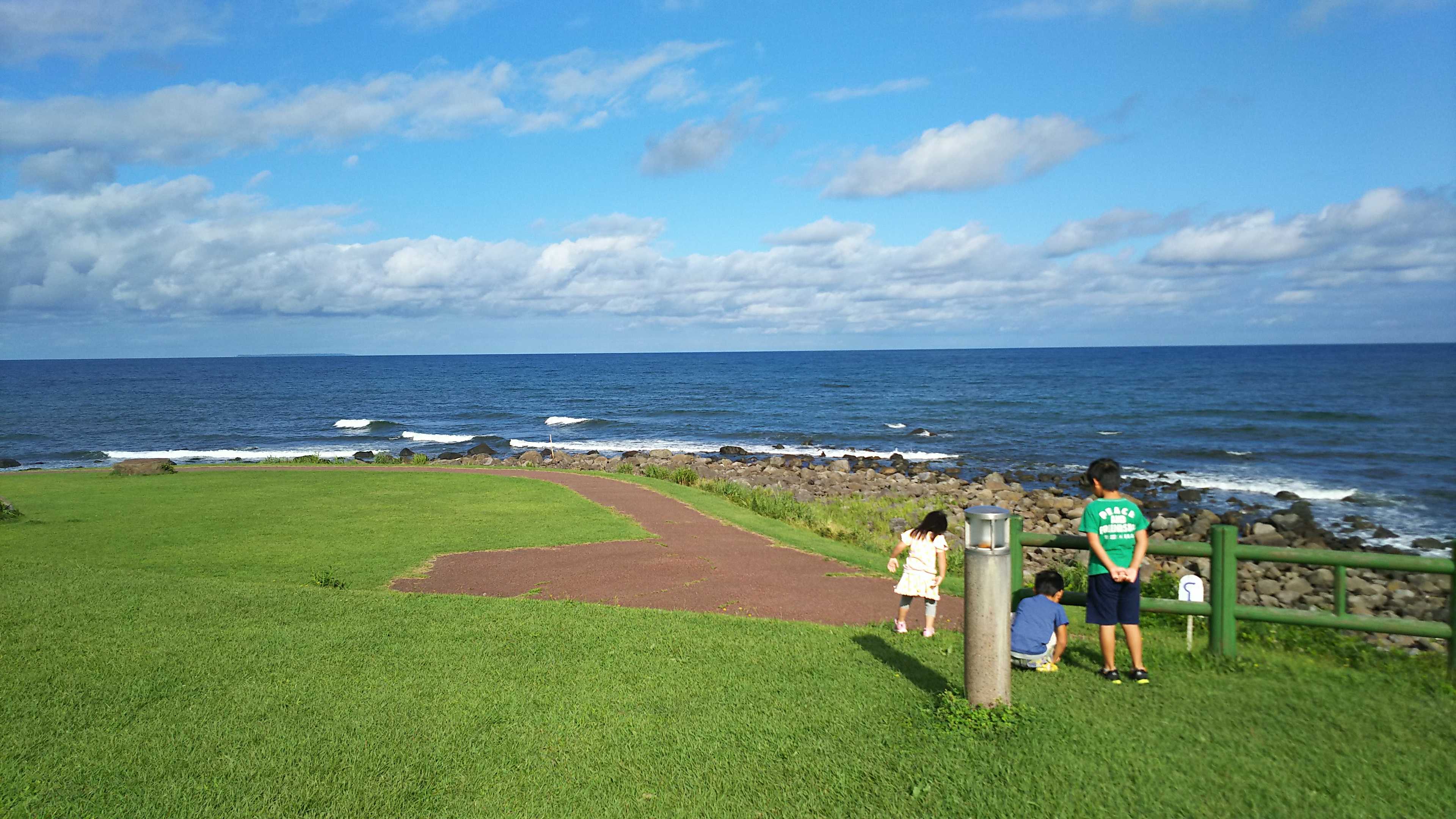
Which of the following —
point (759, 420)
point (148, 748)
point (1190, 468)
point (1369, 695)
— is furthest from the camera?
point (759, 420)

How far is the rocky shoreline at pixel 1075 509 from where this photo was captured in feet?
54.2

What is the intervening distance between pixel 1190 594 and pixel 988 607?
8.91 ft

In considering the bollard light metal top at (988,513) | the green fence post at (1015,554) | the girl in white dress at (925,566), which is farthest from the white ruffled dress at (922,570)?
the bollard light metal top at (988,513)

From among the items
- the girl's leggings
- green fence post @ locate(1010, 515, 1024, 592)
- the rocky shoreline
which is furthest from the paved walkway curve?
the rocky shoreline

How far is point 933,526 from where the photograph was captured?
8.49 meters

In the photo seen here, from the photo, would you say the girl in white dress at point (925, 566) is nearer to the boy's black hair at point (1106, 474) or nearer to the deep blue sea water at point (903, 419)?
the boy's black hair at point (1106, 474)

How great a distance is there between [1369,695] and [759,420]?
54.7 metres

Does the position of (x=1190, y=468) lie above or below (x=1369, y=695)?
below

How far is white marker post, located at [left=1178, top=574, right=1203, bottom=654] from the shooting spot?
7.07 metres

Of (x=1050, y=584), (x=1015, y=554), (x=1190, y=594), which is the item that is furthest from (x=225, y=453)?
(x=1190, y=594)

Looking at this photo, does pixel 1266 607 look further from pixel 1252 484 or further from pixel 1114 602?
pixel 1252 484

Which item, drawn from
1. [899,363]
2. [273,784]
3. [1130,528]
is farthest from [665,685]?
[899,363]

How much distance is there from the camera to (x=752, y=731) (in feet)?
18.5

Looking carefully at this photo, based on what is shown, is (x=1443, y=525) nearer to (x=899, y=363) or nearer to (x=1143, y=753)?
(x=1143, y=753)
